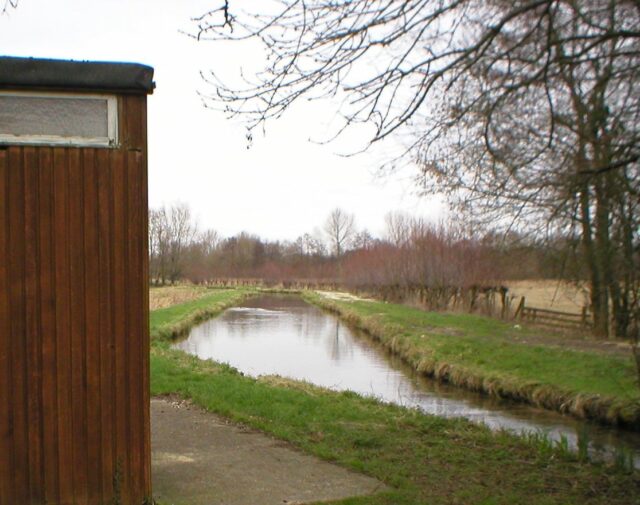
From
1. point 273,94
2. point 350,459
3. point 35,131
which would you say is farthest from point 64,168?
point 350,459

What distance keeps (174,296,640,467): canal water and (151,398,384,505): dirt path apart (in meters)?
3.84

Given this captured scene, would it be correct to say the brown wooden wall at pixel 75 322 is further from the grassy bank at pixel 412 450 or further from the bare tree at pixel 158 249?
the bare tree at pixel 158 249

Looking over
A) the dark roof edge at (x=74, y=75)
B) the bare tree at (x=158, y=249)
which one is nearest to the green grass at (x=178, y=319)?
the dark roof edge at (x=74, y=75)

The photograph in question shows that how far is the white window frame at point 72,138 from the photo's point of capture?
16.9 ft

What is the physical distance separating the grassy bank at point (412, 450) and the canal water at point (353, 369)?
4.36 feet

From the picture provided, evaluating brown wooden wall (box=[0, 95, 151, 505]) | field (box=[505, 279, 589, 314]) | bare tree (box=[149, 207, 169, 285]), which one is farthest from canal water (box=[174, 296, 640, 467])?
bare tree (box=[149, 207, 169, 285])

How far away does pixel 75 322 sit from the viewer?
5.21m

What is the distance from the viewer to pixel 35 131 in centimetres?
522

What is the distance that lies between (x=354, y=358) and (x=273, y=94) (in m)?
15.8

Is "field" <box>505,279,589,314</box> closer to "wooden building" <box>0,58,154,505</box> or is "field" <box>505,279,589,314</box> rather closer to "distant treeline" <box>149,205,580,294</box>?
"distant treeline" <box>149,205,580,294</box>

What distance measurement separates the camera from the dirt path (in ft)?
19.4

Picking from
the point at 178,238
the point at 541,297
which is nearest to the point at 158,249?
the point at 178,238

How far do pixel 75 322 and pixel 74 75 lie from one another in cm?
183

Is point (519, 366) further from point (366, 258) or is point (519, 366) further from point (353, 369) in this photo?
point (366, 258)
